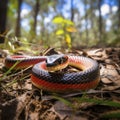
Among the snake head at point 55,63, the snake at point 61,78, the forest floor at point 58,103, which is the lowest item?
the forest floor at point 58,103

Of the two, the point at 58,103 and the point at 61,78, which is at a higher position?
the point at 61,78

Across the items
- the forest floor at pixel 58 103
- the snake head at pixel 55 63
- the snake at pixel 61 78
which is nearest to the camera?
the forest floor at pixel 58 103

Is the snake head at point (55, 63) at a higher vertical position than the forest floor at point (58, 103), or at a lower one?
higher

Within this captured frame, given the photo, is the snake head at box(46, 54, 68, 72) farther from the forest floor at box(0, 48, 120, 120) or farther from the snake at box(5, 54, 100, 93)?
the forest floor at box(0, 48, 120, 120)

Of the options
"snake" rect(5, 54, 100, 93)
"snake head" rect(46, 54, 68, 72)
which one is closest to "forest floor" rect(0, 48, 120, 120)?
"snake" rect(5, 54, 100, 93)

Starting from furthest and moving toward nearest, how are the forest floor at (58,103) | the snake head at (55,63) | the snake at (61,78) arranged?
the snake head at (55,63) → the snake at (61,78) → the forest floor at (58,103)

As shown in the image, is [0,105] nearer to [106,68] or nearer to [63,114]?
[63,114]

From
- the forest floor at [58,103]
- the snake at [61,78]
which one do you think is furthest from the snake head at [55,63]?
the forest floor at [58,103]

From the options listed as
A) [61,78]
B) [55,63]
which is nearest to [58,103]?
[61,78]

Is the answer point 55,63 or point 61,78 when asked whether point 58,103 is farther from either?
point 55,63

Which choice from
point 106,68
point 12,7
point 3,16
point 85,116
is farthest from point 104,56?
point 12,7

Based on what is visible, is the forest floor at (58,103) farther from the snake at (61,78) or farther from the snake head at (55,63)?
the snake head at (55,63)
